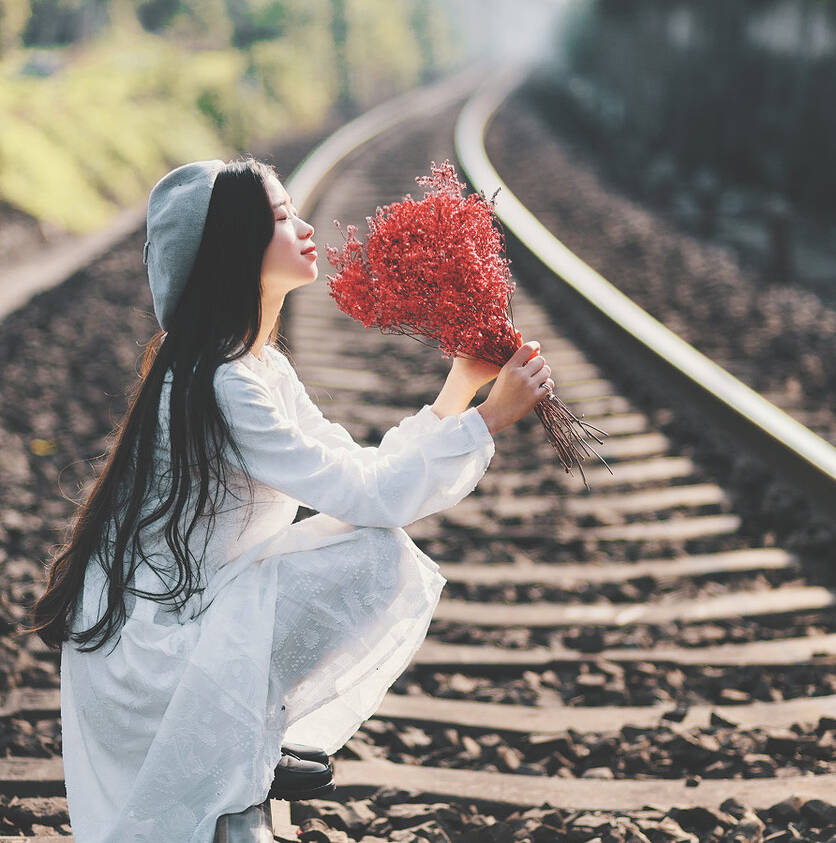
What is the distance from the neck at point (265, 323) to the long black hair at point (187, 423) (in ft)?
0.17

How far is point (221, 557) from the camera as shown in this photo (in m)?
1.95

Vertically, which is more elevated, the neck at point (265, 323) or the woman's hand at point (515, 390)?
the neck at point (265, 323)

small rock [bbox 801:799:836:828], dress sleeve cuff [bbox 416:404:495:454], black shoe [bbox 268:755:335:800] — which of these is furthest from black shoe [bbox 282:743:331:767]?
small rock [bbox 801:799:836:828]

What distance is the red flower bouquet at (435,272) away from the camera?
197 centimetres

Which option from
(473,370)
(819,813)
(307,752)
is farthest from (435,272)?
(819,813)

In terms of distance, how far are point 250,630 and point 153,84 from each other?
15.6m

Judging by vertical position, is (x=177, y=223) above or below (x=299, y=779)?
above

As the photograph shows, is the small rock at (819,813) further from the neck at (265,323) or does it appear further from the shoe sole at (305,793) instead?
the neck at (265,323)

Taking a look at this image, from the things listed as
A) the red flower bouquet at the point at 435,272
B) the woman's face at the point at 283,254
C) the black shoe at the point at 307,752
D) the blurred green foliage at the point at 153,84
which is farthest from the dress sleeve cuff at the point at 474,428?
the blurred green foliage at the point at 153,84

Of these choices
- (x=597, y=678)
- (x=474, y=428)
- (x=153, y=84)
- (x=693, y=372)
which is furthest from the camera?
(x=153, y=84)

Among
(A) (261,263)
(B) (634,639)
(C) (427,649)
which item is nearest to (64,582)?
(A) (261,263)

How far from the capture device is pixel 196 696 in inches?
68.6

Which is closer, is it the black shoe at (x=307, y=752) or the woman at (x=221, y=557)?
the woman at (x=221, y=557)

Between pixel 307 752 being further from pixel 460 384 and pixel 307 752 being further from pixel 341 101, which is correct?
pixel 341 101
